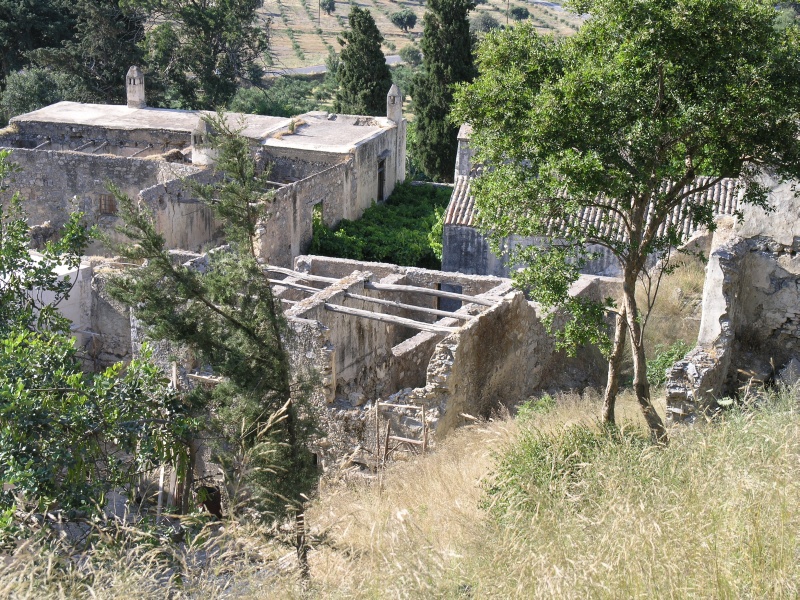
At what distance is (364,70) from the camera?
113ft

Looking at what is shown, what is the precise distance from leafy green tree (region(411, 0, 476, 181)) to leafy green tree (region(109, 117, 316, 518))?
23.8m

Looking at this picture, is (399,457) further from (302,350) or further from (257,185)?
(257,185)

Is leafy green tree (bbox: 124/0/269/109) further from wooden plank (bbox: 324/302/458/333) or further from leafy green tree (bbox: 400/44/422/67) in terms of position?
leafy green tree (bbox: 400/44/422/67)

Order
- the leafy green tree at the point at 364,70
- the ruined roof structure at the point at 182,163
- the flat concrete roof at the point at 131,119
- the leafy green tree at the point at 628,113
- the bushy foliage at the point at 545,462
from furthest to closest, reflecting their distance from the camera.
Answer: the leafy green tree at the point at 364,70, the flat concrete roof at the point at 131,119, the ruined roof structure at the point at 182,163, the leafy green tree at the point at 628,113, the bushy foliage at the point at 545,462

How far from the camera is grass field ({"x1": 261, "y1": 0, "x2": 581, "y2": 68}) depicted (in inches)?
3157

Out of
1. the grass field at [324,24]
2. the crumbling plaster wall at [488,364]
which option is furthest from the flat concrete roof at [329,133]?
the grass field at [324,24]

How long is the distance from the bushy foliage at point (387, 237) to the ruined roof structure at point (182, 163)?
1.51 feet

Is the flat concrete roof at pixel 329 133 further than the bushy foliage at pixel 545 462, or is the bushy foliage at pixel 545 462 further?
the flat concrete roof at pixel 329 133

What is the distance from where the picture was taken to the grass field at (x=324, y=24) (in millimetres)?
80188

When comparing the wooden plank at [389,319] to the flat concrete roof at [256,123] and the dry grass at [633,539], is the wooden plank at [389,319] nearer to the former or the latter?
the dry grass at [633,539]

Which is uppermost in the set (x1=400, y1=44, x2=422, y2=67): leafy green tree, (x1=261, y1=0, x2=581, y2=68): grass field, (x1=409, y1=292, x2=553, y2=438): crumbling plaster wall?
(x1=261, y1=0, x2=581, y2=68): grass field

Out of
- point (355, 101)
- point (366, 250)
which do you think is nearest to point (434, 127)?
point (355, 101)

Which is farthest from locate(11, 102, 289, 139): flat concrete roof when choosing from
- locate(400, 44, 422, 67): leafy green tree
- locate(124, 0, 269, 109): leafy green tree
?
locate(400, 44, 422, 67): leafy green tree

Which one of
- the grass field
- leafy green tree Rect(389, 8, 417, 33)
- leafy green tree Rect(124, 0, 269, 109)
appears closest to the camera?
leafy green tree Rect(124, 0, 269, 109)
